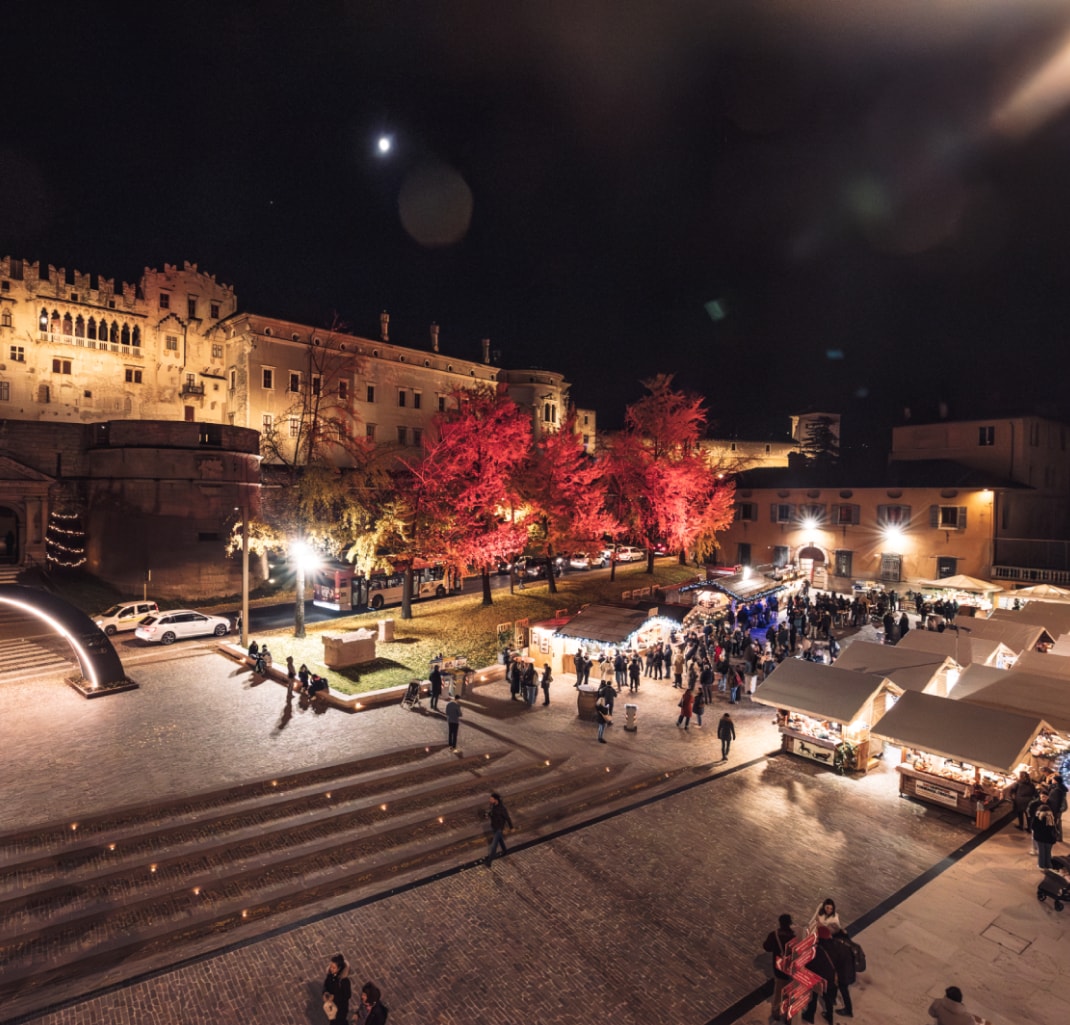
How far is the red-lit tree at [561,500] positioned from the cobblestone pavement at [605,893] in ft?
49.2

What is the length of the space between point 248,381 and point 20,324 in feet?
53.8

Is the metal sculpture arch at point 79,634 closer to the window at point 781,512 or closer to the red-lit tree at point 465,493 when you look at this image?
the red-lit tree at point 465,493

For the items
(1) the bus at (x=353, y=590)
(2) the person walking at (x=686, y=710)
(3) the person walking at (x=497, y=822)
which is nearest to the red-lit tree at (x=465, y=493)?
(1) the bus at (x=353, y=590)

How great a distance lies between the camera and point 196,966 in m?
8.36

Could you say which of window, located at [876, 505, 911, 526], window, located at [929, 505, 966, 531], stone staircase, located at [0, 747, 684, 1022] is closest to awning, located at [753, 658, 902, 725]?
stone staircase, located at [0, 747, 684, 1022]

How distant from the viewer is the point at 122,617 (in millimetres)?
26438

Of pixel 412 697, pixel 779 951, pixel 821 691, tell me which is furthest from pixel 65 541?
pixel 779 951

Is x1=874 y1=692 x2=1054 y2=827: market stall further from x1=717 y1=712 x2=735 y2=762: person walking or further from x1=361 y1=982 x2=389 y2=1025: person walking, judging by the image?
x1=361 y1=982 x2=389 y2=1025: person walking

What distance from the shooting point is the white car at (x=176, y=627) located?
79.2 feet

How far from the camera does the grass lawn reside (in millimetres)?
20594

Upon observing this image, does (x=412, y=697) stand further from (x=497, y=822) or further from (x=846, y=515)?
(x=846, y=515)

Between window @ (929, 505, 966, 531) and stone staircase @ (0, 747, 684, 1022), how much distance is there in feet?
115

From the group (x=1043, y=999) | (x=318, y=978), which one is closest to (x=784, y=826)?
(x=1043, y=999)

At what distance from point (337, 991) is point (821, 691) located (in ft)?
43.2
